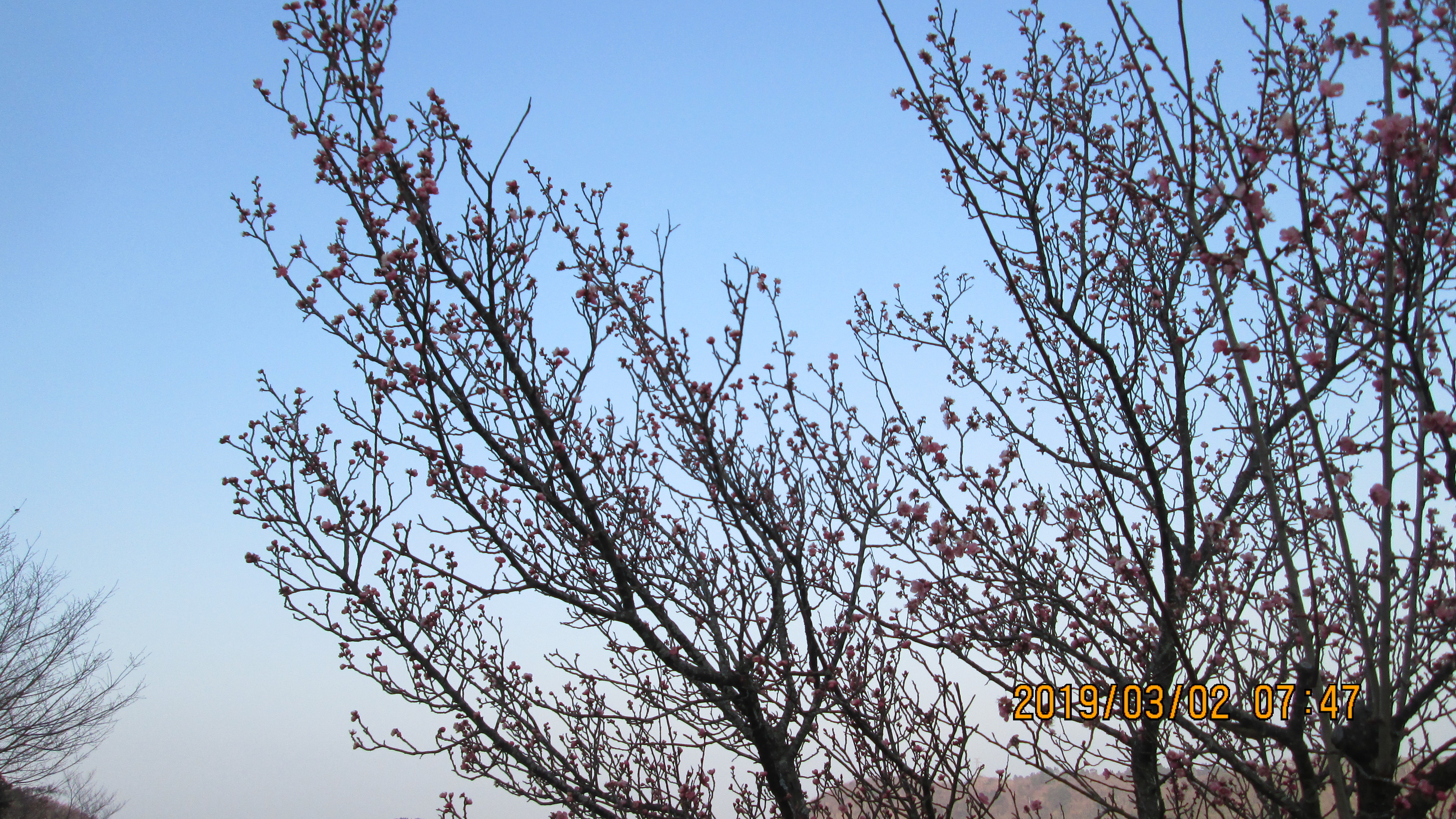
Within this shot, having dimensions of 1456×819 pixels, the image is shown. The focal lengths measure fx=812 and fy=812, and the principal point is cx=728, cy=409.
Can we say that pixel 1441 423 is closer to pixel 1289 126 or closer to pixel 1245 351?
pixel 1245 351

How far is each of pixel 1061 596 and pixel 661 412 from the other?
2.60 m

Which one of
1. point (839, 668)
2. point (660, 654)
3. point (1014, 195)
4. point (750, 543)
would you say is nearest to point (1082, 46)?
point (1014, 195)

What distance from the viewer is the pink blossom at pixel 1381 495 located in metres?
2.05

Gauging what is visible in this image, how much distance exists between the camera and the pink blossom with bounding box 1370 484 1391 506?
2.05 metres

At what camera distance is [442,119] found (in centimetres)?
397
